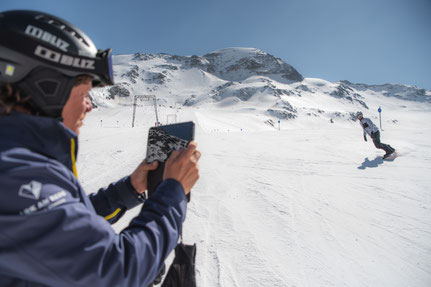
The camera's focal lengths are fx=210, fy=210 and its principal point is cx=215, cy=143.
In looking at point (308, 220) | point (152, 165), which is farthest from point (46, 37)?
point (308, 220)

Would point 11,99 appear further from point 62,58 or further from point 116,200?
point 116,200

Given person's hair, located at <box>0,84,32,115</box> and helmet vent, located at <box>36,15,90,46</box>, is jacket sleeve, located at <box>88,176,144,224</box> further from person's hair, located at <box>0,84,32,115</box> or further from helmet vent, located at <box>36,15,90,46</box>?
helmet vent, located at <box>36,15,90,46</box>

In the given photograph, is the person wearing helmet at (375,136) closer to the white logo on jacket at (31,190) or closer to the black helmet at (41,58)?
the black helmet at (41,58)

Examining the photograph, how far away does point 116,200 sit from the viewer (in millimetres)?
1951

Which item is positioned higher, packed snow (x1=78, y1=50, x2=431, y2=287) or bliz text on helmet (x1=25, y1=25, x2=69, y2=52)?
bliz text on helmet (x1=25, y1=25, x2=69, y2=52)

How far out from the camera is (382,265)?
8.55 ft

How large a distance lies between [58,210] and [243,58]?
699 feet

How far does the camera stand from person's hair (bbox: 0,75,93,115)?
3.61ft

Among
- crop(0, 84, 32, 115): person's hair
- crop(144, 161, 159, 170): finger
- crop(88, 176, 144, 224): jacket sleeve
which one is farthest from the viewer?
crop(88, 176, 144, 224): jacket sleeve

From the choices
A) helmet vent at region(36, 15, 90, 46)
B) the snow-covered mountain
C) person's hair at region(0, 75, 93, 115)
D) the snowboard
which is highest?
the snow-covered mountain

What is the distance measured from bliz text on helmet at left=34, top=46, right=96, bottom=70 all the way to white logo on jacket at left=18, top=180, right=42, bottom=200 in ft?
2.67

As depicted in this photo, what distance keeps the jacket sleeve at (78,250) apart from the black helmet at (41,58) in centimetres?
73

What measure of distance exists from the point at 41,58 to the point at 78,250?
3.66 ft

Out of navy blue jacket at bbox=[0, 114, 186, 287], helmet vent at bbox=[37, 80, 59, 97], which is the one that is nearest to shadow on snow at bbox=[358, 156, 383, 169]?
navy blue jacket at bbox=[0, 114, 186, 287]
